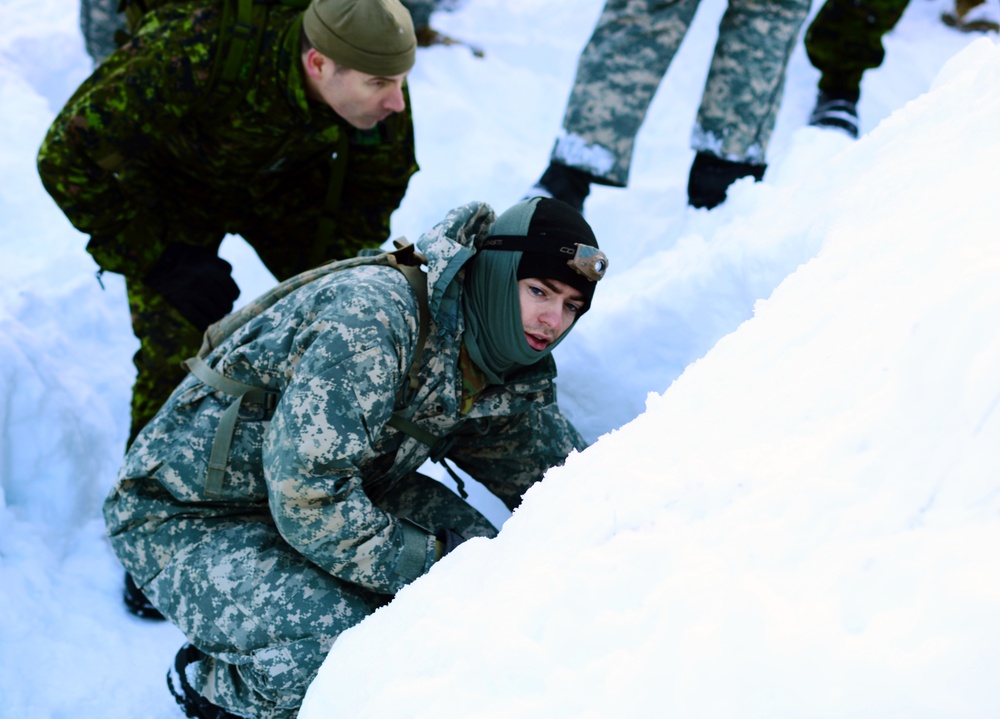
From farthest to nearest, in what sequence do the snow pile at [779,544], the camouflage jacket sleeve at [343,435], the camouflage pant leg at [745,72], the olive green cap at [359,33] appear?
the camouflage pant leg at [745,72] → the olive green cap at [359,33] → the camouflage jacket sleeve at [343,435] → the snow pile at [779,544]

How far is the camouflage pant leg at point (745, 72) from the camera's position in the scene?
105 inches

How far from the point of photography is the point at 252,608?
66.3 inches

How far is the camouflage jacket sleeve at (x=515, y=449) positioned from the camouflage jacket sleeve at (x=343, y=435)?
39cm

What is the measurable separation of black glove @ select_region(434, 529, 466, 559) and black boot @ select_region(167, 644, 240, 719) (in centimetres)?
53

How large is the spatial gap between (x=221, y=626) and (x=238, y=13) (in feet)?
4.68

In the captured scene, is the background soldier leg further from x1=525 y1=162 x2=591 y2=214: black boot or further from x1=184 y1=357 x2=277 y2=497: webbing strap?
x1=184 y1=357 x2=277 y2=497: webbing strap

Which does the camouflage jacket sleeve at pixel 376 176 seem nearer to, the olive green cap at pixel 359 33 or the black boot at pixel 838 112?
the olive green cap at pixel 359 33

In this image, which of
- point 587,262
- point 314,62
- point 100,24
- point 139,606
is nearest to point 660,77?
point 314,62

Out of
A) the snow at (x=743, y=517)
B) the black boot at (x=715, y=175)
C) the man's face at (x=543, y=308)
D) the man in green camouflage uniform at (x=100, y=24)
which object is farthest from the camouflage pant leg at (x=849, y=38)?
the man's face at (x=543, y=308)

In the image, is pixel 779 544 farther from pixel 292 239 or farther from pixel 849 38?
pixel 849 38

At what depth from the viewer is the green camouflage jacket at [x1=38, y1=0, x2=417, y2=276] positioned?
2227 mm

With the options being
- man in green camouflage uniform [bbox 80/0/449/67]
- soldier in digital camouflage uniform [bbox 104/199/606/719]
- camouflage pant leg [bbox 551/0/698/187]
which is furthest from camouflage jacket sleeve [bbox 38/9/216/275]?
man in green camouflage uniform [bbox 80/0/449/67]

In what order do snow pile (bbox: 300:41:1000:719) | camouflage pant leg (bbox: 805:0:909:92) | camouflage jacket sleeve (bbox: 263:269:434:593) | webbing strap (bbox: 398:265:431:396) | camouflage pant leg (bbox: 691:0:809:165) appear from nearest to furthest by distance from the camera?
snow pile (bbox: 300:41:1000:719) → camouflage jacket sleeve (bbox: 263:269:434:593) → webbing strap (bbox: 398:265:431:396) → camouflage pant leg (bbox: 691:0:809:165) → camouflage pant leg (bbox: 805:0:909:92)

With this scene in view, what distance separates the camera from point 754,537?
3.06 ft
